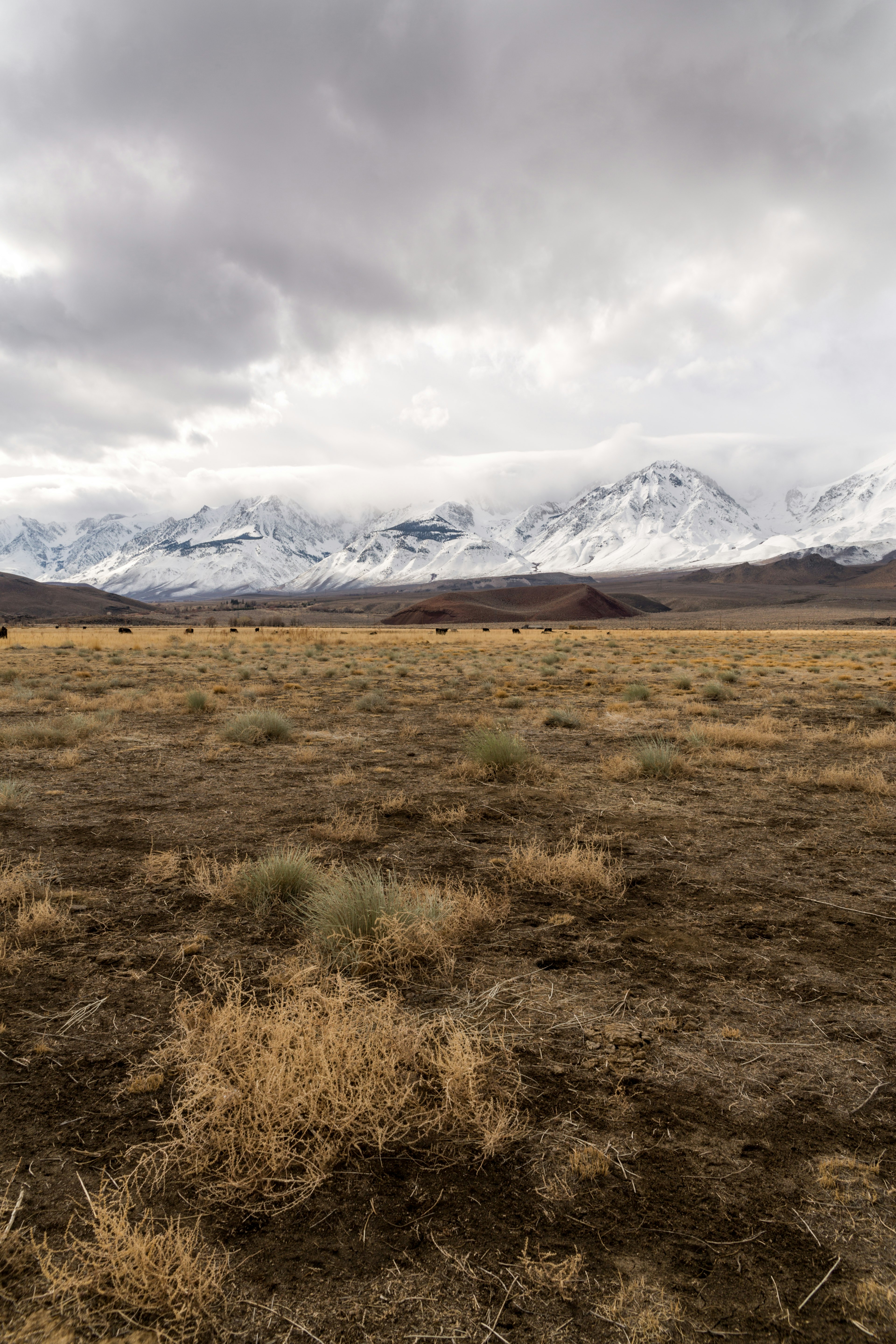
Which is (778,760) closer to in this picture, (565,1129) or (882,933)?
(882,933)

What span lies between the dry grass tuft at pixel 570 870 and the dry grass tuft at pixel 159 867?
2989mm

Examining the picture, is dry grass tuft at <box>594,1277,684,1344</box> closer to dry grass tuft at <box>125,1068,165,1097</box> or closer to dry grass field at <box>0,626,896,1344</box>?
dry grass field at <box>0,626,896,1344</box>

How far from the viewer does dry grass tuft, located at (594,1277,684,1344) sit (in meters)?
2.07

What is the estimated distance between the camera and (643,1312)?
2131 millimetres

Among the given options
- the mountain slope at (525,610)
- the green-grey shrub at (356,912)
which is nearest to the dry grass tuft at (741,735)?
the green-grey shrub at (356,912)

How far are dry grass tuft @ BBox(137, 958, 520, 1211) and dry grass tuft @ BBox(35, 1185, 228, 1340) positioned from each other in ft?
0.96

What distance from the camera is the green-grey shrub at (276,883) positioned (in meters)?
5.22

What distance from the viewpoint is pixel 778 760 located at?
1055 centimetres

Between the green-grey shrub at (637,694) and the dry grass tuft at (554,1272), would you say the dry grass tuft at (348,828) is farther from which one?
the green-grey shrub at (637,694)

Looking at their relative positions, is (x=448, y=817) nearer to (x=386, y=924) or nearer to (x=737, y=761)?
(x=386, y=924)

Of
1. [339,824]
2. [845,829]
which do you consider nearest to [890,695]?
[845,829]

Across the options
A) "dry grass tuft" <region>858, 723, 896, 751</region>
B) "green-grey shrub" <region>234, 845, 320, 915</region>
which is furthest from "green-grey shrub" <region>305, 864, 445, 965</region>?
"dry grass tuft" <region>858, 723, 896, 751</region>

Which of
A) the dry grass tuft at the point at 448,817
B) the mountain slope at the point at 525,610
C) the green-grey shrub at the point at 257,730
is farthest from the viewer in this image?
the mountain slope at the point at 525,610

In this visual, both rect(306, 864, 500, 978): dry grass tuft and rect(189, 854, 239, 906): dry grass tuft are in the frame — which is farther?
rect(189, 854, 239, 906): dry grass tuft
